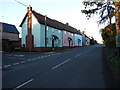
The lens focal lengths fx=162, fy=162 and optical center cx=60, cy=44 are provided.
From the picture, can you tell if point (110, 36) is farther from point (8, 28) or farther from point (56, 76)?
point (8, 28)

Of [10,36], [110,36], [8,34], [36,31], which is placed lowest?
[110,36]

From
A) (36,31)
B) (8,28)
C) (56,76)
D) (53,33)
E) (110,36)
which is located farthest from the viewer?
(8,28)

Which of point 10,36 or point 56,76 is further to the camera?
point 10,36

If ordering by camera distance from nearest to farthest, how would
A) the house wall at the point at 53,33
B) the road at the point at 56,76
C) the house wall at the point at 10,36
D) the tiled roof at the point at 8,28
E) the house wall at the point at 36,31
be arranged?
1. the road at the point at 56,76
2. the house wall at the point at 36,31
3. the house wall at the point at 53,33
4. the house wall at the point at 10,36
5. the tiled roof at the point at 8,28

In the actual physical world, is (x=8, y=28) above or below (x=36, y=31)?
above

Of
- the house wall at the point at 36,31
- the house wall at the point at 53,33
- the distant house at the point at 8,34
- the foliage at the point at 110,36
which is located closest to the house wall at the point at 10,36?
the distant house at the point at 8,34

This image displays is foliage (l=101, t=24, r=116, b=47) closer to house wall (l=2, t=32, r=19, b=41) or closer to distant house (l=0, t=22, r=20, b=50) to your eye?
distant house (l=0, t=22, r=20, b=50)

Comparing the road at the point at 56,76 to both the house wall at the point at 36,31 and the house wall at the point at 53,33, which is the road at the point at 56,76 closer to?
the house wall at the point at 36,31

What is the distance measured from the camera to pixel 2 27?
4734 cm

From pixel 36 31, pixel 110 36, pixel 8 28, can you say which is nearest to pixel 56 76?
pixel 110 36

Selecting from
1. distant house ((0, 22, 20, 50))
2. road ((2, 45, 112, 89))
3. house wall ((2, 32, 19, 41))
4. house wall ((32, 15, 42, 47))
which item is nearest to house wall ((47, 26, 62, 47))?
house wall ((32, 15, 42, 47))

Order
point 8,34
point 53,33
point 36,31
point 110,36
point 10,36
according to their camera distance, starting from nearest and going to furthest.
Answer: point 110,36 → point 36,31 → point 53,33 → point 8,34 → point 10,36

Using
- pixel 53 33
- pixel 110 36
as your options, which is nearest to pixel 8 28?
pixel 53 33

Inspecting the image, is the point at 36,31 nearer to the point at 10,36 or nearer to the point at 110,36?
the point at 10,36
